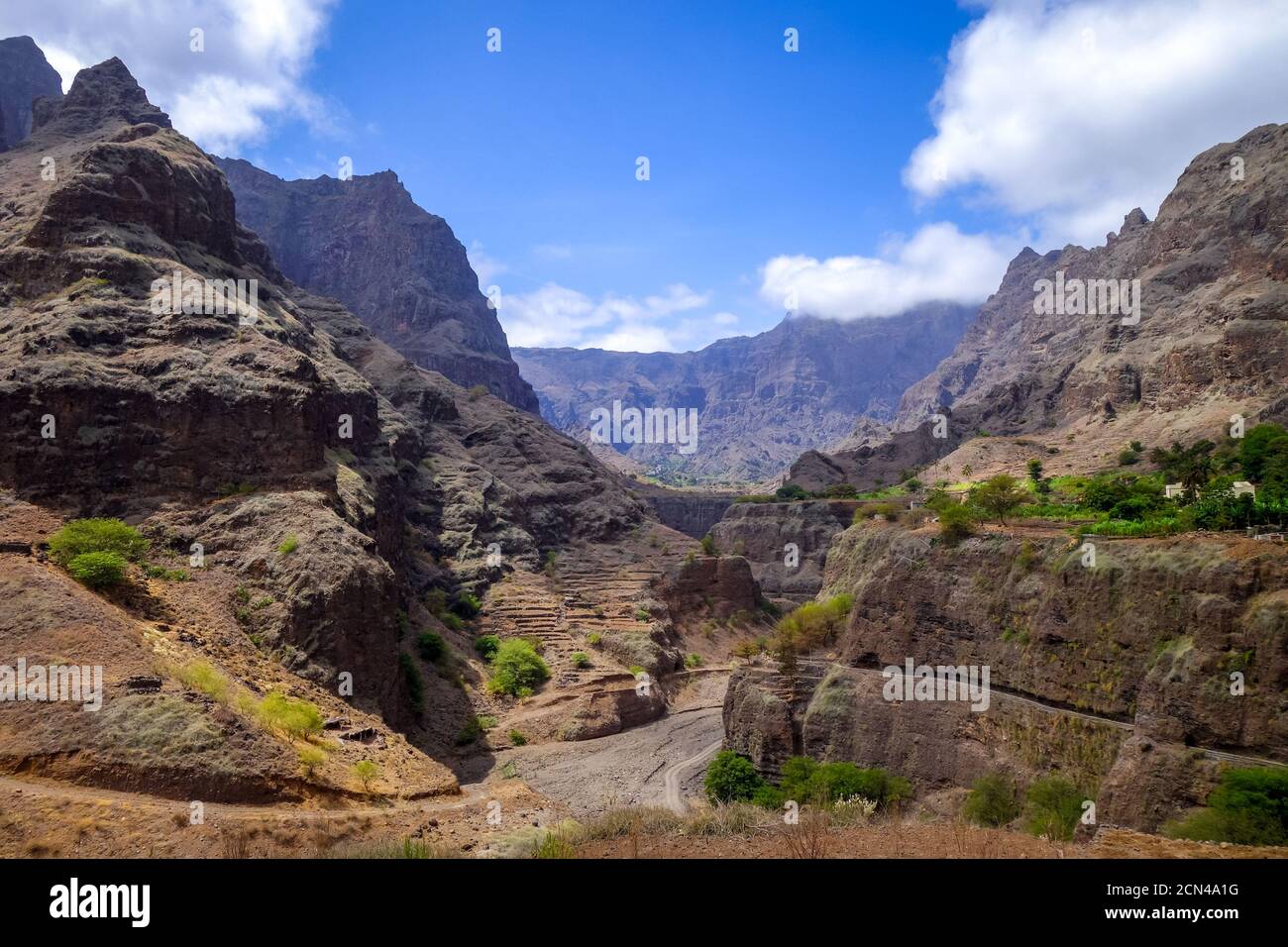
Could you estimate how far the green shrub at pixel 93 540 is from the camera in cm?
2398

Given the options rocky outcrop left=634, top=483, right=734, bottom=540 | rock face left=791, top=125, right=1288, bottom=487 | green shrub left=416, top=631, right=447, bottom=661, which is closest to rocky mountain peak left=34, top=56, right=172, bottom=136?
green shrub left=416, top=631, right=447, bottom=661

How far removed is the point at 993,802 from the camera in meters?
21.8

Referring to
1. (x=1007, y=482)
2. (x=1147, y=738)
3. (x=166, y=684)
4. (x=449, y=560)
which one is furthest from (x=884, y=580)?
(x=449, y=560)

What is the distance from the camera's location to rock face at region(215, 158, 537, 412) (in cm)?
13675

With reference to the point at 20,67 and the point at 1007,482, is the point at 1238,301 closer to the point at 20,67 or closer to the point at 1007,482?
the point at 1007,482

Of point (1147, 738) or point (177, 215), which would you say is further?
point (177, 215)

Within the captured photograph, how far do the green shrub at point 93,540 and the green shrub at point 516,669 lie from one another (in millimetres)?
20977

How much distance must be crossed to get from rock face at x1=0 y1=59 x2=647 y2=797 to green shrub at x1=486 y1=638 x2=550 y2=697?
275 cm

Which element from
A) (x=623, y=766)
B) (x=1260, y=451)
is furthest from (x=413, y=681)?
(x=1260, y=451)

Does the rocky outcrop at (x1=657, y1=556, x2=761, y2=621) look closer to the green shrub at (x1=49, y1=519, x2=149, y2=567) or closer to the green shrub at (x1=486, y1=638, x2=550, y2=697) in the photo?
the green shrub at (x1=486, y1=638, x2=550, y2=697)

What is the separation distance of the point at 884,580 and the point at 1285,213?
218ft

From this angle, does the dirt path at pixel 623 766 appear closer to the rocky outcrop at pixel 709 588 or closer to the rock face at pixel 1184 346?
the rocky outcrop at pixel 709 588

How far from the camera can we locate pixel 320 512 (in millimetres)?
31234

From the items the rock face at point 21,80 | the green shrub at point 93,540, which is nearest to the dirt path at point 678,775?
the green shrub at point 93,540
